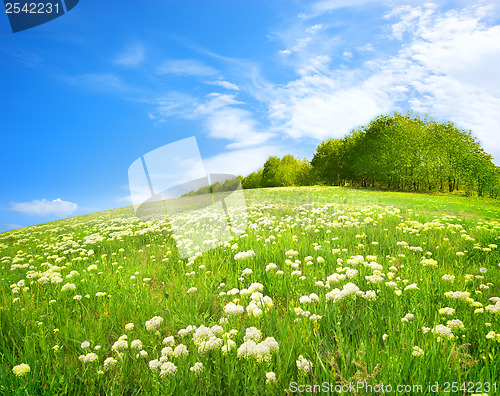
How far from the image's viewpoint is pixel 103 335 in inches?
128

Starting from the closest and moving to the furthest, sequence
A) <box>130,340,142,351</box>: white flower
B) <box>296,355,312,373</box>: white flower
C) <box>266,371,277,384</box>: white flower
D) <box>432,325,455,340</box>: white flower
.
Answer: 1. <box>266,371,277,384</box>: white flower
2. <box>296,355,312,373</box>: white flower
3. <box>432,325,455,340</box>: white flower
4. <box>130,340,142,351</box>: white flower

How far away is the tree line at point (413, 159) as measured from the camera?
102 feet

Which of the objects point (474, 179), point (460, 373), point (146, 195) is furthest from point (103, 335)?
point (474, 179)

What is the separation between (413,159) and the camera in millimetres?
39594

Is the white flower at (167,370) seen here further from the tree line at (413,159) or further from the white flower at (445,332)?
the tree line at (413,159)

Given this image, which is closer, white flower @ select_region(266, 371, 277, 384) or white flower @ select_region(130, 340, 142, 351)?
white flower @ select_region(266, 371, 277, 384)

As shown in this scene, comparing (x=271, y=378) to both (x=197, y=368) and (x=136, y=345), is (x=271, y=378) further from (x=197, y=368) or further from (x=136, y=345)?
(x=136, y=345)

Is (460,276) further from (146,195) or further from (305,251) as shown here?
(146,195)

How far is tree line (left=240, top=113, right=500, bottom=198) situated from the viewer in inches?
1228

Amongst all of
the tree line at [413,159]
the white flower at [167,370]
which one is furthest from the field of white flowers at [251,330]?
the tree line at [413,159]

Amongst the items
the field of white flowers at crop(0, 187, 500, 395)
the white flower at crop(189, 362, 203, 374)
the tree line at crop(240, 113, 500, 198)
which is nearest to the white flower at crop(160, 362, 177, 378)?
the field of white flowers at crop(0, 187, 500, 395)

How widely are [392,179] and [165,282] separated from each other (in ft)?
157

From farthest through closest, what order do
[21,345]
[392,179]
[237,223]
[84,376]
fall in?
[392,179] → [237,223] → [21,345] → [84,376]

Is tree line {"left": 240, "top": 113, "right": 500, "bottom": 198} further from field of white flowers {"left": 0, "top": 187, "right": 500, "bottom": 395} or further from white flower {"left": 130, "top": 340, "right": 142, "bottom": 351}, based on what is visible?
white flower {"left": 130, "top": 340, "right": 142, "bottom": 351}
